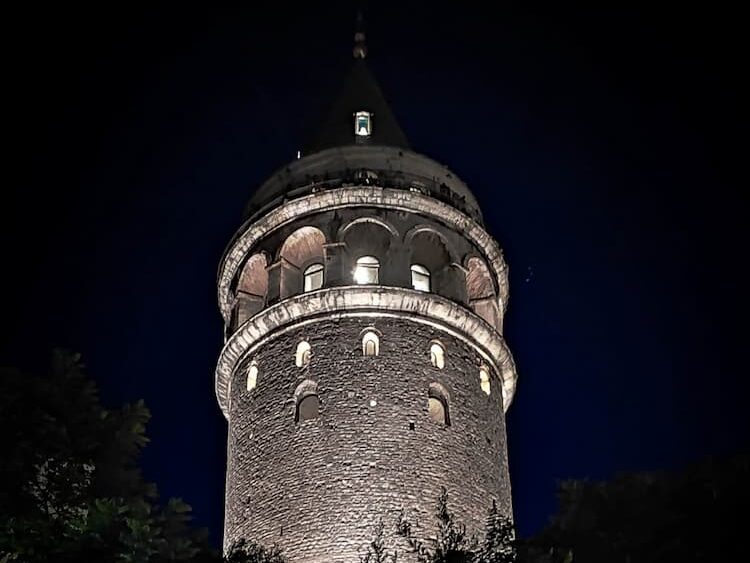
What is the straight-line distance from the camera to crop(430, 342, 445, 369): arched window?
2922 centimetres

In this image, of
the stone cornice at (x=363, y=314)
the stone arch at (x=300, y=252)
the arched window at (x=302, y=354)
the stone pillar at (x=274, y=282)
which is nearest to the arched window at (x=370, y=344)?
the stone cornice at (x=363, y=314)

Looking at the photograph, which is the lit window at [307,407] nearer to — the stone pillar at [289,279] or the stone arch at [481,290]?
the stone pillar at [289,279]

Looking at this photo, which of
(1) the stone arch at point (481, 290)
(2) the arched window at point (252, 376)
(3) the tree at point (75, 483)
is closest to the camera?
(3) the tree at point (75, 483)

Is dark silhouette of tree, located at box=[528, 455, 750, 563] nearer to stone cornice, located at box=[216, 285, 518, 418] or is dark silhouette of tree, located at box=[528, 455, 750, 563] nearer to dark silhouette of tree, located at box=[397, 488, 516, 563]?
dark silhouette of tree, located at box=[397, 488, 516, 563]

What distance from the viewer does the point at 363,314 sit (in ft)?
96.5

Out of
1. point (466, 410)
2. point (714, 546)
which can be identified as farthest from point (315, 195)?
point (714, 546)

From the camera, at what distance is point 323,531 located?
85.5 feet

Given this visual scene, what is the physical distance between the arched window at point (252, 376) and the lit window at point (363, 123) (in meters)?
7.73

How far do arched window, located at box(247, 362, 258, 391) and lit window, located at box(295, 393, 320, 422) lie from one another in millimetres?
1610

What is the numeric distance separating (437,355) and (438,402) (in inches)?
46.9

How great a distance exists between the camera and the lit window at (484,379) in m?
30.1

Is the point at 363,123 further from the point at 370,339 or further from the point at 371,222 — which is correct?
the point at 370,339

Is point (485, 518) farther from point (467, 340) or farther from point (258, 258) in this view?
point (258, 258)

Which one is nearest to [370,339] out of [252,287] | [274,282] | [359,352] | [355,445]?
[359,352]
